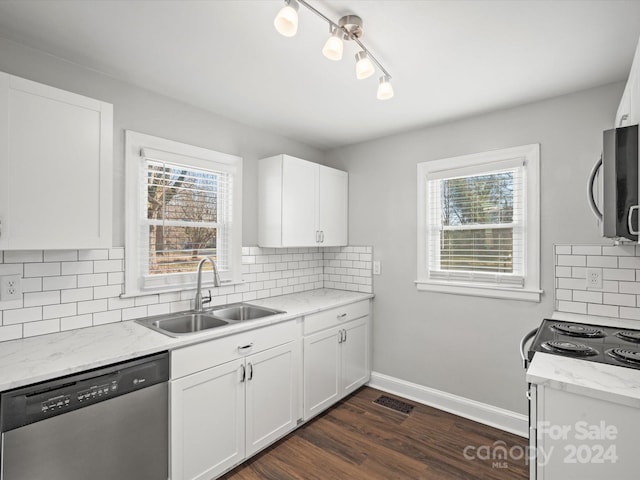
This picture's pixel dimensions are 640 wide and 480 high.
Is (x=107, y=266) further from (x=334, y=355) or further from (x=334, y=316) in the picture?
(x=334, y=355)

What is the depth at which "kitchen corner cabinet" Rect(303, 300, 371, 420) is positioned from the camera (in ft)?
8.71

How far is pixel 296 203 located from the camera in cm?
307

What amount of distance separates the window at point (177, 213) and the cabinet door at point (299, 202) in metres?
0.40

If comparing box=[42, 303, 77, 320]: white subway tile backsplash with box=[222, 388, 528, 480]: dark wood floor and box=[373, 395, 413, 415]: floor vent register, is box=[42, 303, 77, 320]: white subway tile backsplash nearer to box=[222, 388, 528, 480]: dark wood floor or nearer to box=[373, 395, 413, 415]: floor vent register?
box=[222, 388, 528, 480]: dark wood floor

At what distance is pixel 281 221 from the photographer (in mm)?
2941

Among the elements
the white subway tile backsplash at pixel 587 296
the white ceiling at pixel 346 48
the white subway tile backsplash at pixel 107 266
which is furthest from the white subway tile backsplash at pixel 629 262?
the white subway tile backsplash at pixel 107 266

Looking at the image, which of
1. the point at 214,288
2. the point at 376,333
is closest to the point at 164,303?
the point at 214,288

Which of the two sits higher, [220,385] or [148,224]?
[148,224]

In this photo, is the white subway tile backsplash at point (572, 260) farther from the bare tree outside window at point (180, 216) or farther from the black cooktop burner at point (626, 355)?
the bare tree outside window at point (180, 216)

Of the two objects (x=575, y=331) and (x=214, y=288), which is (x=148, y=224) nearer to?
(x=214, y=288)

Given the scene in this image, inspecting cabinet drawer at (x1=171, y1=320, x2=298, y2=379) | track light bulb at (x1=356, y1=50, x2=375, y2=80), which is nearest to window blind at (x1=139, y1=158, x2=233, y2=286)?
cabinet drawer at (x1=171, y1=320, x2=298, y2=379)

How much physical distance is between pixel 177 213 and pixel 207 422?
1.44m

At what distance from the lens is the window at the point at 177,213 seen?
2252 millimetres

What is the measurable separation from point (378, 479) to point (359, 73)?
7.68 feet
